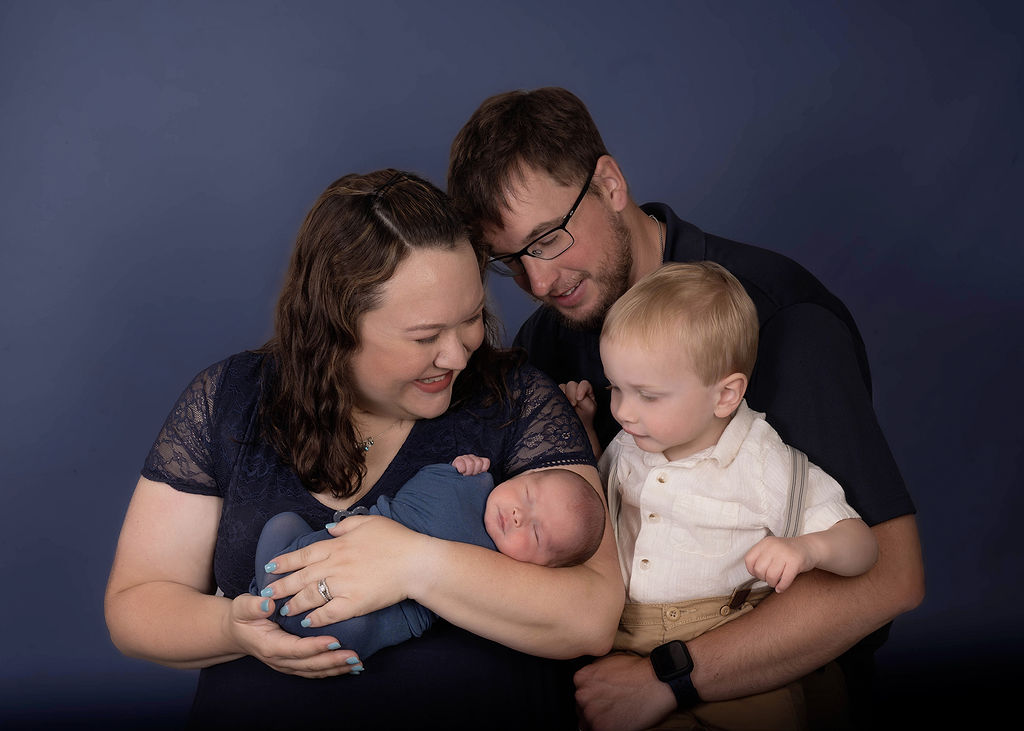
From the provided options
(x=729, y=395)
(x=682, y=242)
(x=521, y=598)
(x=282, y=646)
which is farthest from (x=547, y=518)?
(x=682, y=242)

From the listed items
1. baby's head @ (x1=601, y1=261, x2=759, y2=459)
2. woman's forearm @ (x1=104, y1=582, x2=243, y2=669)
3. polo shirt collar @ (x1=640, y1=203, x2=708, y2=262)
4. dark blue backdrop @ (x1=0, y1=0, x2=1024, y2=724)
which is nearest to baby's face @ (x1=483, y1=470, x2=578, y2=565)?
baby's head @ (x1=601, y1=261, x2=759, y2=459)

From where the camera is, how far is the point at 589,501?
7.77 ft

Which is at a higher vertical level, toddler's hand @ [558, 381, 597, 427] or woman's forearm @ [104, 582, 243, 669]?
toddler's hand @ [558, 381, 597, 427]

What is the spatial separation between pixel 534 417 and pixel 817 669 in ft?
2.91

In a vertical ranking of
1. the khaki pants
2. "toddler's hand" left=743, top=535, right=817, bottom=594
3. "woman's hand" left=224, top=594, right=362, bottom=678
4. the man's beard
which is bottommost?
the khaki pants

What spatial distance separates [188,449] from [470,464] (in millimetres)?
664

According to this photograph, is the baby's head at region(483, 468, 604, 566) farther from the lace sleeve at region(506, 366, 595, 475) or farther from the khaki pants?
the khaki pants

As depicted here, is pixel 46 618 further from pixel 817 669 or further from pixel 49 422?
pixel 817 669

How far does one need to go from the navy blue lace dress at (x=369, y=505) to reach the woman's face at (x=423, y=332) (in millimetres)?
152

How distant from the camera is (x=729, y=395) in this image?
2455 mm

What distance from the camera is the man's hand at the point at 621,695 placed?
2.44 meters

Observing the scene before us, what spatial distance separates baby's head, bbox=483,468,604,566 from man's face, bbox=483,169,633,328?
0.68m

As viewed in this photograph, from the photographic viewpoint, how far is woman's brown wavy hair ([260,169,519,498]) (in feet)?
7.87

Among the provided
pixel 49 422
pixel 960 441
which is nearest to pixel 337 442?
pixel 49 422
